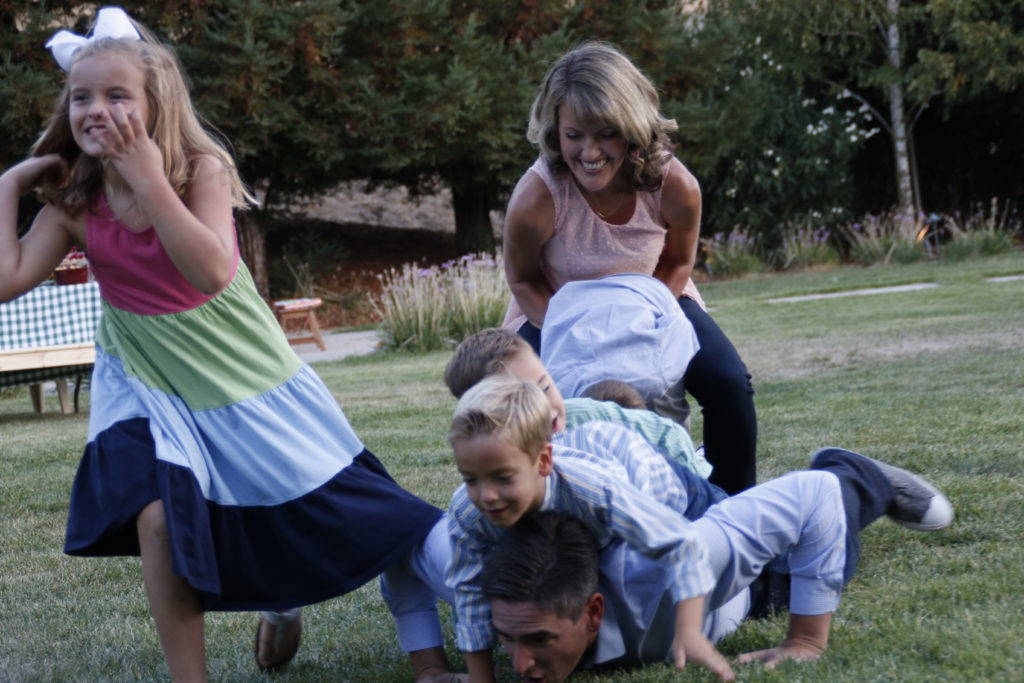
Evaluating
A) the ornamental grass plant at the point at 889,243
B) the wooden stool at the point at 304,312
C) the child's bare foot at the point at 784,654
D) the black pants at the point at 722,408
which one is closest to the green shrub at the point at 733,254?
the ornamental grass plant at the point at 889,243

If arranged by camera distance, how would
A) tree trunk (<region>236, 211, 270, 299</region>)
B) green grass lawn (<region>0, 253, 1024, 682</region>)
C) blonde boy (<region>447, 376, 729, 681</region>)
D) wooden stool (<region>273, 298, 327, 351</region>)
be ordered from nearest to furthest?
blonde boy (<region>447, 376, 729, 681</region>)
green grass lawn (<region>0, 253, 1024, 682</region>)
wooden stool (<region>273, 298, 327, 351</region>)
tree trunk (<region>236, 211, 270, 299</region>)

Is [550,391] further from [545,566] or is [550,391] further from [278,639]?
[278,639]

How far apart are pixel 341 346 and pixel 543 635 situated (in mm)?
12316

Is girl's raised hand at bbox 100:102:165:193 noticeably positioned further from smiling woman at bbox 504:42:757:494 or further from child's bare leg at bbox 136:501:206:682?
smiling woman at bbox 504:42:757:494

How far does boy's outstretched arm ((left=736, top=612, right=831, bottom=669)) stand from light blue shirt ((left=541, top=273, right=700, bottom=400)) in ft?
2.87

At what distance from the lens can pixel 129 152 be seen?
2.47 meters

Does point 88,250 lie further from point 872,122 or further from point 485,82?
point 872,122

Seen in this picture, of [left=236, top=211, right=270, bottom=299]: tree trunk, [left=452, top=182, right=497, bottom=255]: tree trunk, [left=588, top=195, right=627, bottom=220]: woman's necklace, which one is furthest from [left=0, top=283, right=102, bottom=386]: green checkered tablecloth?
[left=452, top=182, right=497, bottom=255]: tree trunk

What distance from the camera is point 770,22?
21875mm

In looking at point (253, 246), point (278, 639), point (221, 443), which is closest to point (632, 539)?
point (221, 443)

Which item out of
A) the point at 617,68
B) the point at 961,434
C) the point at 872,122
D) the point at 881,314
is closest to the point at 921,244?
the point at 872,122

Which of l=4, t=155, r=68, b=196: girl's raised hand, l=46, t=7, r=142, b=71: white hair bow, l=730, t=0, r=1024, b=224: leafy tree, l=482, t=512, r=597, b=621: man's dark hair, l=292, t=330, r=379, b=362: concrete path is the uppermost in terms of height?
l=730, t=0, r=1024, b=224: leafy tree

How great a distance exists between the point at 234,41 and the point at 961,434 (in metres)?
12.7

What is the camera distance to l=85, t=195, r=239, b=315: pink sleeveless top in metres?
2.65
